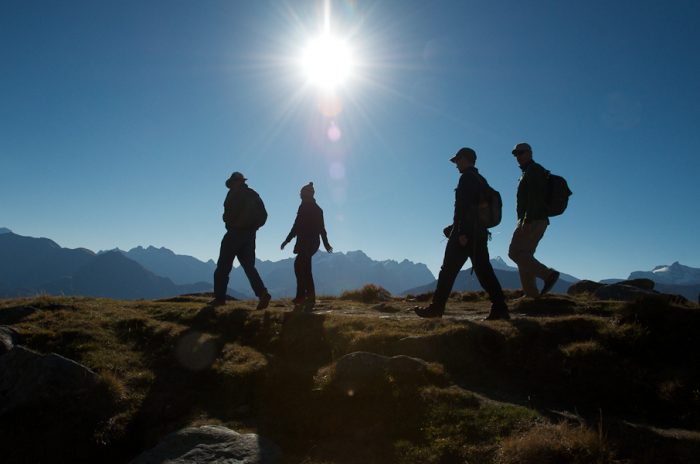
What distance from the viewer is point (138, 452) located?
19.7 ft

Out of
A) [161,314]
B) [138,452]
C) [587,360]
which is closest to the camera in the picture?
[138,452]

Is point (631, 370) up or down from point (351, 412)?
up

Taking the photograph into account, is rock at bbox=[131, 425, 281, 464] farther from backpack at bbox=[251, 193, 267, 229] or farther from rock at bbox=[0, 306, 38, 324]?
backpack at bbox=[251, 193, 267, 229]

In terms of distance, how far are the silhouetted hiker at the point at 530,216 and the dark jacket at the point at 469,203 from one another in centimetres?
209

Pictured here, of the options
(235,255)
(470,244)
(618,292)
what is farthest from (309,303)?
(618,292)

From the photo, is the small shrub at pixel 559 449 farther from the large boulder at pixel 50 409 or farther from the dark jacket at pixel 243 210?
the dark jacket at pixel 243 210

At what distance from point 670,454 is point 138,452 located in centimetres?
660

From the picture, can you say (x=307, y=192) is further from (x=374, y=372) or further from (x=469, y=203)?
(x=374, y=372)

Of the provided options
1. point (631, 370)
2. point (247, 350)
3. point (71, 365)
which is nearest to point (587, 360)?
point (631, 370)

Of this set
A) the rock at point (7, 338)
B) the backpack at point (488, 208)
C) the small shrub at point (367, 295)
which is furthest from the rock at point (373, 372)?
the small shrub at point (367, 295)

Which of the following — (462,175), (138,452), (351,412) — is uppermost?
(462,175)

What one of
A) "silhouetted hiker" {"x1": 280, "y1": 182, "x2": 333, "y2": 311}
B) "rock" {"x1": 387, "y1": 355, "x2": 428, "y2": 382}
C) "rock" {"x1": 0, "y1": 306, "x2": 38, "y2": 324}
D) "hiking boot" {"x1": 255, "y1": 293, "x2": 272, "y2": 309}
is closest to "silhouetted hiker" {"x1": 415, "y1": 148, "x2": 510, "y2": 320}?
"rock" {"x1": 387, "y1": 355, "x2": 428, "y2": 382}

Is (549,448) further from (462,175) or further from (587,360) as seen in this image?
(462,175)

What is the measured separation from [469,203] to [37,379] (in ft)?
28.9
